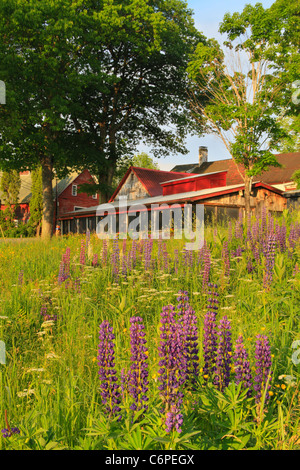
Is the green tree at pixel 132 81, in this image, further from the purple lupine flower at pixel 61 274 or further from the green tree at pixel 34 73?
the purple lupine flower at pixel 61 274

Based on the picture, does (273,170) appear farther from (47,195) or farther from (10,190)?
(10,190)

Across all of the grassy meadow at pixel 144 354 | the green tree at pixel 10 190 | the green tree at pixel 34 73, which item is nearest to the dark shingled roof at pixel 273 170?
the green tree at pixel 34 73

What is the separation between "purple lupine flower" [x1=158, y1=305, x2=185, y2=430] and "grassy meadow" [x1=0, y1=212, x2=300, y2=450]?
0.07 ft

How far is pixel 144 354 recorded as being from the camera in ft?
7.53

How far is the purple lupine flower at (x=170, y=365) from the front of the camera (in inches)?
84.2

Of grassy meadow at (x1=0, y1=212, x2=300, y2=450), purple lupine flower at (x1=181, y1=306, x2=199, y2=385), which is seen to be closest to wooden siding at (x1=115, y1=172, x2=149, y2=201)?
grassy meadow at (x1=0, y1=212, x2=300, y2=450)

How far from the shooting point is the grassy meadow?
2166mm

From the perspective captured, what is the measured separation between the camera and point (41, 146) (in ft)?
89.4

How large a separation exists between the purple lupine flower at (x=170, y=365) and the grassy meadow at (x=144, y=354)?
23 millimetres

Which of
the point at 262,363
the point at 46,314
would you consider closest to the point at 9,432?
the point at 262,363
